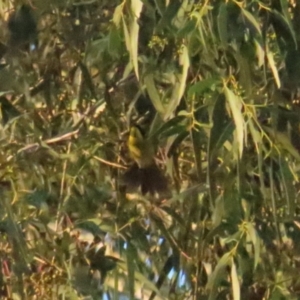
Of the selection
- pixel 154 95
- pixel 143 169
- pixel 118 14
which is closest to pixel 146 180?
pixel 143 169

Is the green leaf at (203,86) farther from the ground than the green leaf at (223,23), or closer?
closer

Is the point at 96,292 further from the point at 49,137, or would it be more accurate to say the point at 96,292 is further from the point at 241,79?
the point at 241,79

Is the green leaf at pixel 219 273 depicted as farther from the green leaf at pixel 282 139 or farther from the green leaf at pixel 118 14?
the green leaf at pixel 118 14

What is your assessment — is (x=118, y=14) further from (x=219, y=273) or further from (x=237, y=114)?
(x=219, y=273)

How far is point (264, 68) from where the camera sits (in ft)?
2.45

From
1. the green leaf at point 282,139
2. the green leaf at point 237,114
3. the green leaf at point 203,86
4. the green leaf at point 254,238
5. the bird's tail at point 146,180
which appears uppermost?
the green leaf at point 203,86

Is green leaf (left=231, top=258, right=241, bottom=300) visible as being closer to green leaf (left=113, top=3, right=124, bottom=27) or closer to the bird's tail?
the bird's tail

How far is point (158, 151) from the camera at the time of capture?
2.97 ft

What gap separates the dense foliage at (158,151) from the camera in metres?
0.73

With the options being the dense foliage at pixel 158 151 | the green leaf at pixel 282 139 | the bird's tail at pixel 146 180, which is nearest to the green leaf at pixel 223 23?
the dense foliage at pixel 158 151

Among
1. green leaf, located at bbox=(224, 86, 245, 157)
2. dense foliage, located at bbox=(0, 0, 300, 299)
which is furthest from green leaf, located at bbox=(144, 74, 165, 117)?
green leaf, located at bbox=(224, 86, 245, 157)

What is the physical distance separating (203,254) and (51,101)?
245 mm

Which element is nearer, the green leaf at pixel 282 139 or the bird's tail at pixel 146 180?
the green leaf at pixel 282 139

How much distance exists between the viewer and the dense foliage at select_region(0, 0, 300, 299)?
0.73 m
